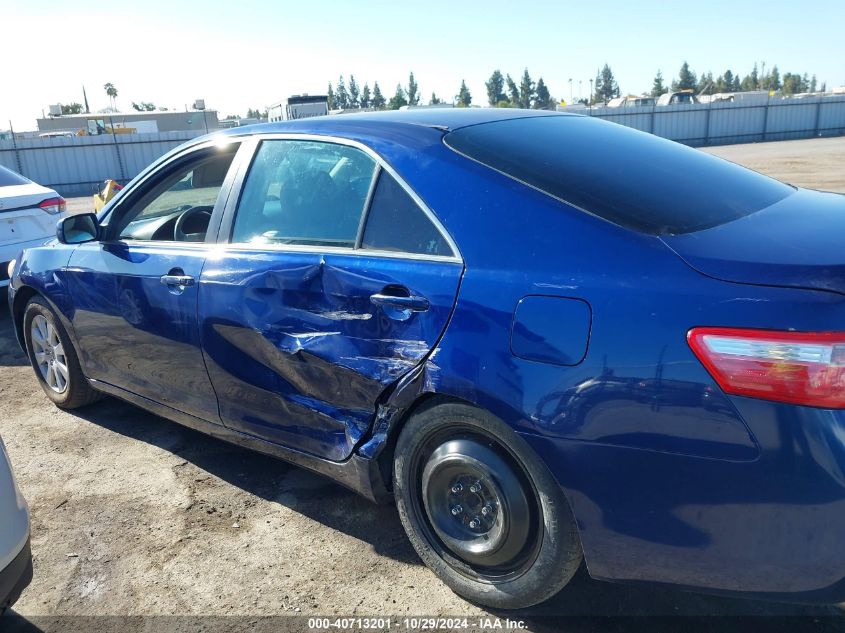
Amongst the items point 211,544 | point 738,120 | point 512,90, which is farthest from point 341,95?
point 211,544

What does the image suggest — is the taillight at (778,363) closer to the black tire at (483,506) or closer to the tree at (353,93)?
the black tire at (483,506)

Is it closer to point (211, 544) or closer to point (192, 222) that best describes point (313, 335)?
point (211, 544)

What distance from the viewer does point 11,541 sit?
220 cm

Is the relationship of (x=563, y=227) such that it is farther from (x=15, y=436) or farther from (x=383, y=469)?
(x=15, y=436)

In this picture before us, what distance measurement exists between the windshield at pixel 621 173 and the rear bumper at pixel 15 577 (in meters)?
2.00

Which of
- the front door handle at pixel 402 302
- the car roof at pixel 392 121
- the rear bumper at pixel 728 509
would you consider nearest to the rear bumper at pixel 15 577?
the front door handle at pixel 402 302

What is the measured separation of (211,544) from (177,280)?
117 cm

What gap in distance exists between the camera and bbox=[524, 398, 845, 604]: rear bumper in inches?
68.6

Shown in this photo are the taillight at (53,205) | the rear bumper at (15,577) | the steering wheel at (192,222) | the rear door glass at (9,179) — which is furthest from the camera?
the rear door glass at (9,179)

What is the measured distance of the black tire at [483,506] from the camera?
2195mm

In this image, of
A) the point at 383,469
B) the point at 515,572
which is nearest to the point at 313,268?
the point at 383,469

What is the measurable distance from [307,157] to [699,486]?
2.01 metres

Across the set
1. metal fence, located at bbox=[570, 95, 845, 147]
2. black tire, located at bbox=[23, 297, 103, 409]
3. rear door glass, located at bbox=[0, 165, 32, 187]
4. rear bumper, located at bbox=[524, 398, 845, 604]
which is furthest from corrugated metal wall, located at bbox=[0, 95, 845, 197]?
rear bumper, located at bbox=[524, 398, 845, 604]

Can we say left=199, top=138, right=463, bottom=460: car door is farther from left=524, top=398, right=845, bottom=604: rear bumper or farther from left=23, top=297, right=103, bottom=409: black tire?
left=23, top=297, right=103, bottom=409: black tire
